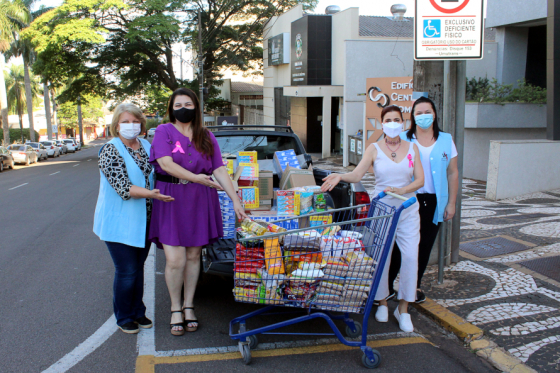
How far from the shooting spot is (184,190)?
13.0 feet

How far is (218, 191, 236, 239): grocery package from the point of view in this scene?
4.66 meters

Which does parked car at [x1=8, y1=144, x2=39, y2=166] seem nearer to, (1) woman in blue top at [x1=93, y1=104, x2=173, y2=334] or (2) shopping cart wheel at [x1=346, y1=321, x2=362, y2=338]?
(1) woman in blue top at [x1=93, y1=104, x2=173, y2=334]

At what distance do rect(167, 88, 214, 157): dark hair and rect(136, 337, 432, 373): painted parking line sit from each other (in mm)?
1681

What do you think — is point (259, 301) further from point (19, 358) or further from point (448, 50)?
point (448, 50)

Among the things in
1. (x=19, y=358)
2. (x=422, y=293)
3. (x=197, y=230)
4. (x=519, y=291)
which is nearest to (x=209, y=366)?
(x=197, y=230)

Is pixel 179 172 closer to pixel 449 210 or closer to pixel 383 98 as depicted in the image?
pixel 449 210

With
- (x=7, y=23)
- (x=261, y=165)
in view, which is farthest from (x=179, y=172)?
(x=7, y=23)

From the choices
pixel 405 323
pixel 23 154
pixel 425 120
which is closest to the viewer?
pixel 405 323

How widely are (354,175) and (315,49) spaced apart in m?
21.5

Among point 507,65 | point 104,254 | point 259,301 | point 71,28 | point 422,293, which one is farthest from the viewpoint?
point 71,28

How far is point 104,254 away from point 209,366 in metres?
3.91

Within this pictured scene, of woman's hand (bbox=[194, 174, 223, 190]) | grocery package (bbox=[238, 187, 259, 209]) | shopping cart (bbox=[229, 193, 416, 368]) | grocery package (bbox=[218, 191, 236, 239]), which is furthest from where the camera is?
grocery package (bbox=[238, 187, 259, 209])

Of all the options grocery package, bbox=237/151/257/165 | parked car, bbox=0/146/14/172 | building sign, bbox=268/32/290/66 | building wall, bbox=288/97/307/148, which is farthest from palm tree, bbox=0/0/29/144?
grocery package, bbox=237/151/257/165

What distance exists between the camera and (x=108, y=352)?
3846 millimetres
